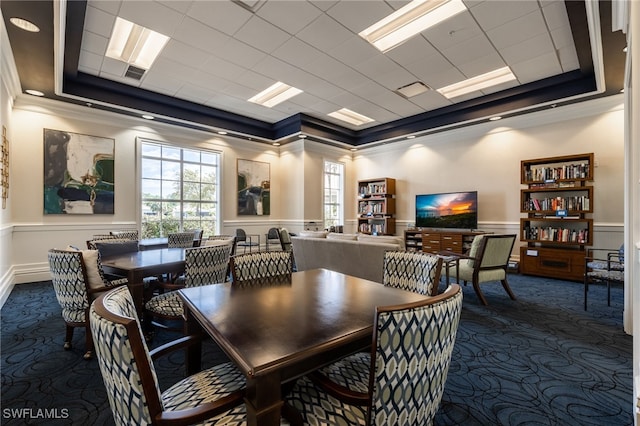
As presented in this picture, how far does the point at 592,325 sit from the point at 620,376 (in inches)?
45.2

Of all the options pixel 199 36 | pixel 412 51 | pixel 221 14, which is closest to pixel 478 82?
pixel 412 51

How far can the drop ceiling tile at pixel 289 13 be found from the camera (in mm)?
3092

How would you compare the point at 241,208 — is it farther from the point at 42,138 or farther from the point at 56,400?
the point at 56,400

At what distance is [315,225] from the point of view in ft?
24.9

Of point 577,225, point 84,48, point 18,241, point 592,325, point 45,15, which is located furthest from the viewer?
point 577,225

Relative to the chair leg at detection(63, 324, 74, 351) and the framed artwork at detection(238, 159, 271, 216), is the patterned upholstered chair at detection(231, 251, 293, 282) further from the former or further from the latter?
the framed artwork at detection(238, 159, 271, 216)

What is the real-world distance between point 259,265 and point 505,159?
5.82 m

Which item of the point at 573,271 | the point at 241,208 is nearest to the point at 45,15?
the point at 241,208

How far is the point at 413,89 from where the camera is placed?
A: 5188mm

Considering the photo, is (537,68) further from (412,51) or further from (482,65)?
(412,51)

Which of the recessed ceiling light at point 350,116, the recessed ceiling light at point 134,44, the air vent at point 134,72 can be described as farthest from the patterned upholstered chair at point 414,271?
the recessed ceiling light at point 350,116

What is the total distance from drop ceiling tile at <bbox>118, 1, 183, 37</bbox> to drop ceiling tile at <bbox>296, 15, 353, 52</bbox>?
56.4 inches

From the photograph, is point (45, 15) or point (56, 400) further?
point (45, 15)

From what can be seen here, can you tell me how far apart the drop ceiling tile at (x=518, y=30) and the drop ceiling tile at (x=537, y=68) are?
69 centimetres
